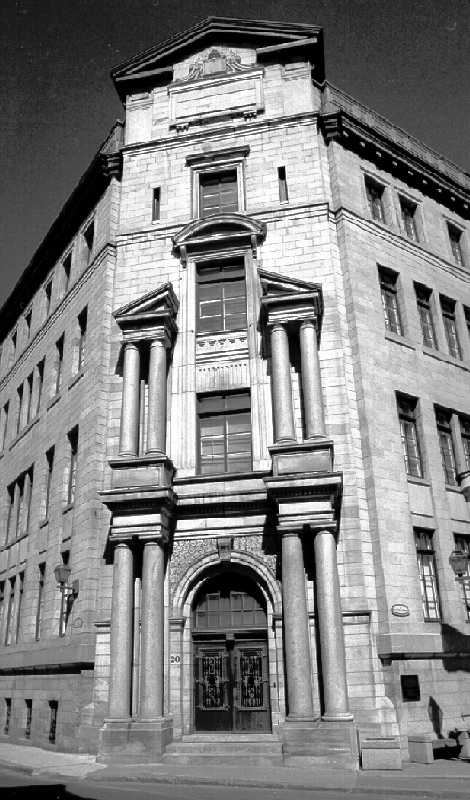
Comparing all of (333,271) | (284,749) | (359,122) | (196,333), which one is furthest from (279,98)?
(284,749)

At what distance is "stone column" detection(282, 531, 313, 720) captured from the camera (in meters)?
13.8

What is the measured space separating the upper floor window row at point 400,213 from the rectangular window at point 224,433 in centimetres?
808

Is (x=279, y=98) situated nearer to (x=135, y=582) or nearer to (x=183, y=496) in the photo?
(x=183, y=496)

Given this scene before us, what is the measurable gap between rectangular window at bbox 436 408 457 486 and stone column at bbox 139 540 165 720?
8.56 m

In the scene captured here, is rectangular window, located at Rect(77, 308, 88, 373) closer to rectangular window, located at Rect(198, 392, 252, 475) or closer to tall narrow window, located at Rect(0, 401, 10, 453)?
rectangular window, located at Rect(198, 392, 252, 475)

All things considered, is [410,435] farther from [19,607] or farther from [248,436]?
[19,607]

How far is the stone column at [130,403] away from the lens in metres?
16.9

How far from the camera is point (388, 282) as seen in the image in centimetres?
2055

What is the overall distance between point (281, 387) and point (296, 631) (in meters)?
5.91

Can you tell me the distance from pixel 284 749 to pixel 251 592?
3.64 meters

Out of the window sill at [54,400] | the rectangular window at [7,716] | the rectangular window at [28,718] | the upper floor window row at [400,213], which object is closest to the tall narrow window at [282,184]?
the upper floor window row at [400,213]

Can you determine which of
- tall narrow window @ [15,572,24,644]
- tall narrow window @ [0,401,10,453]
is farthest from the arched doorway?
tall narrow window @ [0,401,10,453]

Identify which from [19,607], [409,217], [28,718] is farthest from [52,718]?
[409,217]

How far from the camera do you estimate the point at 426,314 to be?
2122cm
